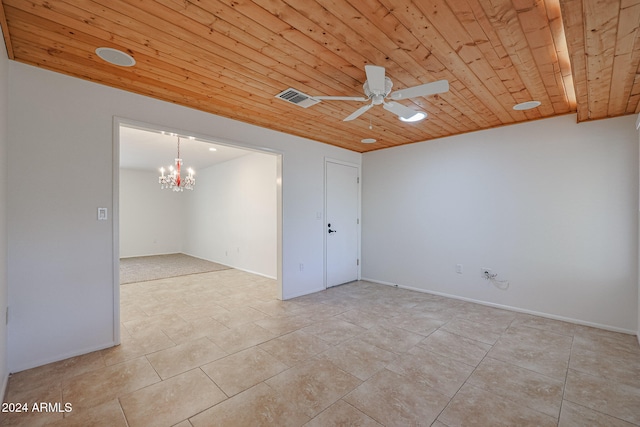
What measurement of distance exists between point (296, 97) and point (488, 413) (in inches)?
115

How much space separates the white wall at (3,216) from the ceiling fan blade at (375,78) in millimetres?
2488

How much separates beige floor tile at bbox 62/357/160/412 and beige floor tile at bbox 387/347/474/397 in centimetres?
196

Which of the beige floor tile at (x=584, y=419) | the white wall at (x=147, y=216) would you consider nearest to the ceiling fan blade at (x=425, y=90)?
the beige floor tile at (x=584, y=419)

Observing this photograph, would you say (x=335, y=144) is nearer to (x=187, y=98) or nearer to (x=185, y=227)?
(x=187, y=98)

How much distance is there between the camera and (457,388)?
6.71 feet

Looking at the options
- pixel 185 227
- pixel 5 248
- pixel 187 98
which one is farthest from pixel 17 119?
pixel 185 227

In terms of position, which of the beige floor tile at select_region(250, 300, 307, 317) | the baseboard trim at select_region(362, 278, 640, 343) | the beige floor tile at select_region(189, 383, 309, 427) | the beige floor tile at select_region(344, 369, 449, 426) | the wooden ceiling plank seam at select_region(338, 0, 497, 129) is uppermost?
the wooden ceiling plank seam at select_region(338, 0, 497, 129)

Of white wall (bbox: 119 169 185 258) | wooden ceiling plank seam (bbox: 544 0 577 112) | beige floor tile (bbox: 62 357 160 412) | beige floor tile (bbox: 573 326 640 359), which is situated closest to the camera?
wooden ceiling plank seam (bbox: 544 0 577 112)

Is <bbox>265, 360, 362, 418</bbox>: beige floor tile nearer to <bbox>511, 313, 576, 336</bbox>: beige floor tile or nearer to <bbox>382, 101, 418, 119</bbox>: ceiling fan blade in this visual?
<bbox>382, 101, 418, 119</bbox>: ceiling fan blade

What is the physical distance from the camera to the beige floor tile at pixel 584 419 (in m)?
1.70

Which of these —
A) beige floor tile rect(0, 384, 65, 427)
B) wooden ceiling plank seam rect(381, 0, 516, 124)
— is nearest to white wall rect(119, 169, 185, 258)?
beige floor tile rect(0, 384, 65, 427)

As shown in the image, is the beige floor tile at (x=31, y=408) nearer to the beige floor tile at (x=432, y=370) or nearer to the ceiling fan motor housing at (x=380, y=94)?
the beige floor tile at (x=432, y=370)

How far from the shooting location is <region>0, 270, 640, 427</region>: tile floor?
69.7 inches

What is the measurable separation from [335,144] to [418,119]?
171 centimetres
